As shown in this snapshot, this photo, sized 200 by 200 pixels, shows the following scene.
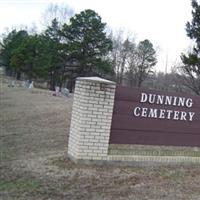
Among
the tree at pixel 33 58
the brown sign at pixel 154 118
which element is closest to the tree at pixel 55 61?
the tree at pixel 33 58

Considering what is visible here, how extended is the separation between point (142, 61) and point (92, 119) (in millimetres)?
71273

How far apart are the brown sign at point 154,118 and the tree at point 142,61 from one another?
67.0m

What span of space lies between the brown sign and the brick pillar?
23 centimetres

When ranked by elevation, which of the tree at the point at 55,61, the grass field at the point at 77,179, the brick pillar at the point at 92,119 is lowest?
the grass field at the point at 77,179

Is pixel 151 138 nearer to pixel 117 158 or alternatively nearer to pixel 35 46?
pixel 117 158

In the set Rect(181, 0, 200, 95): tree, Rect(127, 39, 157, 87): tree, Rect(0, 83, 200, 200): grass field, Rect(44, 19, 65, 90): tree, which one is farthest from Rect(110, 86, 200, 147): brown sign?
Rect(127, 39, 157, 87): tree

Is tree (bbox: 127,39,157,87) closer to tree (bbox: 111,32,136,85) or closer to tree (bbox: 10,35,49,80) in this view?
tree (bbox: 111,32,136,85)

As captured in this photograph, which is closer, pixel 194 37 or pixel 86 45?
pixel 194 37

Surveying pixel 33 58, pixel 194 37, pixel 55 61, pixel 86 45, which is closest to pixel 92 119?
pixel 194 37

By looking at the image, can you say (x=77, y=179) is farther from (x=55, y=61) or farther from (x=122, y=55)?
(x=122, y=55)

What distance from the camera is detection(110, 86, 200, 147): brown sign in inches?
344

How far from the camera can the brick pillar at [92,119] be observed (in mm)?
8312

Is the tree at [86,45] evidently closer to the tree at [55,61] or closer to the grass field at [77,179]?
the tree at [55,61]

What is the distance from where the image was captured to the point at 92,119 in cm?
837
